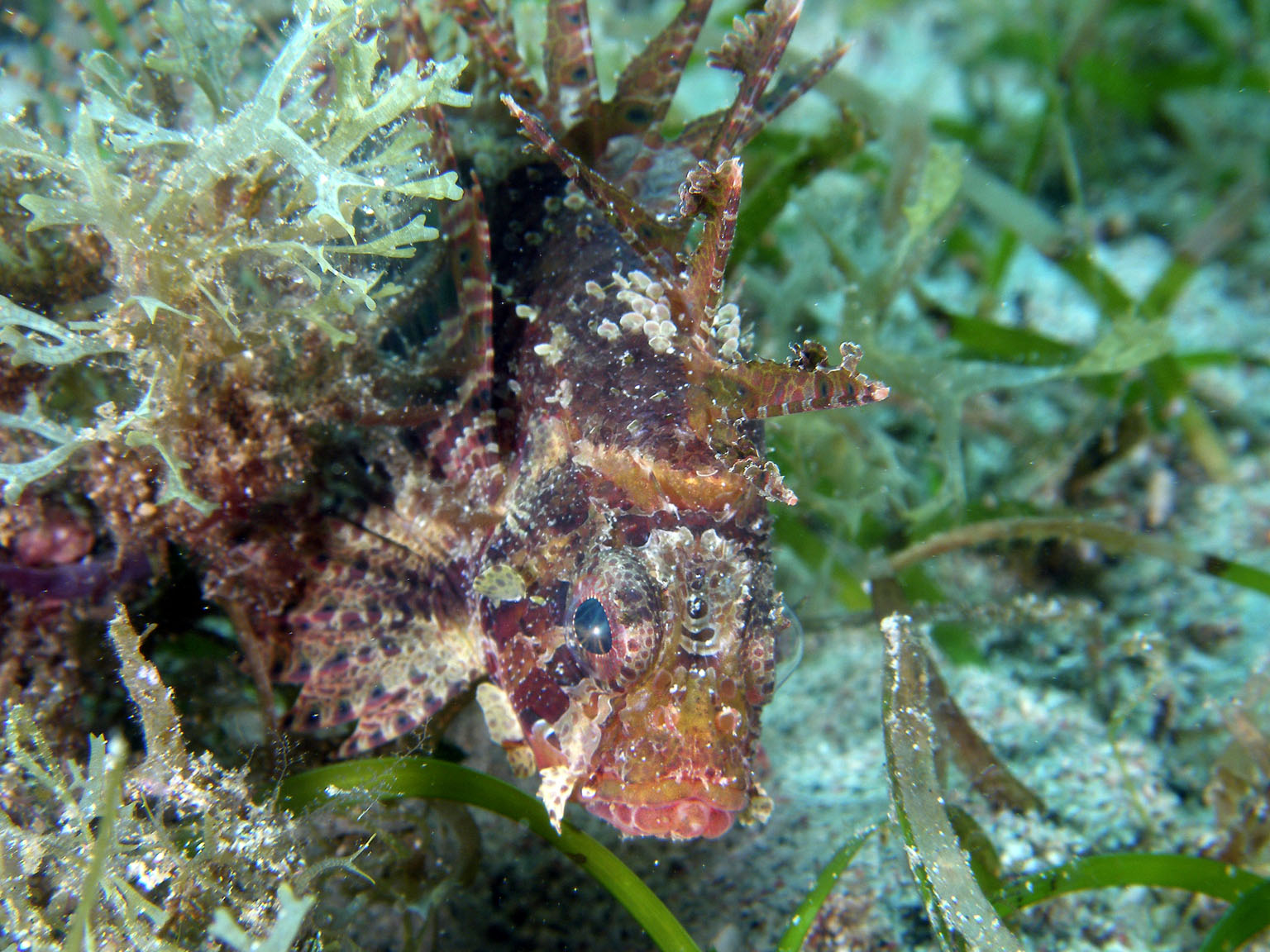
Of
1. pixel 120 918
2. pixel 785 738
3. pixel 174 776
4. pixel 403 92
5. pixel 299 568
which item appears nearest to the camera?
pixel 120 918

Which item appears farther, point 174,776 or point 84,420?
point 84,420

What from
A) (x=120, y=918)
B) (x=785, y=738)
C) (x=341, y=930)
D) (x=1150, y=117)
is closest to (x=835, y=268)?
(x=785, y=738)

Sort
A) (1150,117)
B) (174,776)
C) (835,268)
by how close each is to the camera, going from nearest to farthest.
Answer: (174,776) → (835,268) → (1150,117)

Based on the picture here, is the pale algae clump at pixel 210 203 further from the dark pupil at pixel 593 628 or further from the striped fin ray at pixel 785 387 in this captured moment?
the dark pupil at pixel 593 628

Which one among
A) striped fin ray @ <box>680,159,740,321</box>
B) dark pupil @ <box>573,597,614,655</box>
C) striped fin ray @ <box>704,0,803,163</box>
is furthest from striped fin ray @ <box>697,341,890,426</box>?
striped fin ray @ <box>704,0,803,163</box>

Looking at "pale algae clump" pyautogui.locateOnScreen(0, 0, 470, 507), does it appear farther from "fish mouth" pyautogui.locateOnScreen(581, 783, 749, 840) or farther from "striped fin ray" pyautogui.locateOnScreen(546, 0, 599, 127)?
"fish mouth" pyautogui.locateOnScreen(581, 783, 749, 840)

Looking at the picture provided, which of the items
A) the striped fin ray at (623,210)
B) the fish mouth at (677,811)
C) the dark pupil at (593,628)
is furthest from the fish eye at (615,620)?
the striped fin ray at (623,210)

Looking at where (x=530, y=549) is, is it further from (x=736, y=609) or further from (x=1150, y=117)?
(x=1150, y=117)
